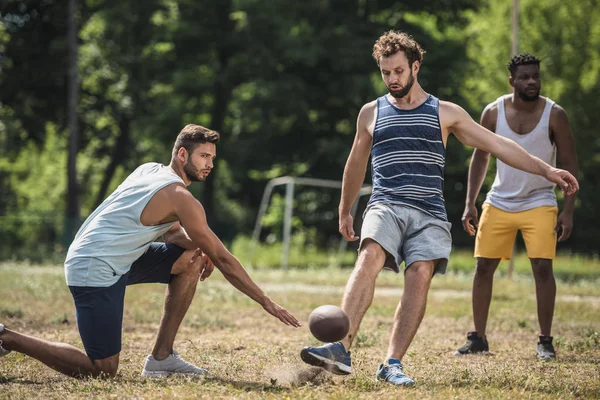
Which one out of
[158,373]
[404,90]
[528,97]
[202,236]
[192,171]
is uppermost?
[528,97]

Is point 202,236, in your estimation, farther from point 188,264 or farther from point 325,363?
point 325,363

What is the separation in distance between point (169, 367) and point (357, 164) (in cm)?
194

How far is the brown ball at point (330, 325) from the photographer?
18.4 ft

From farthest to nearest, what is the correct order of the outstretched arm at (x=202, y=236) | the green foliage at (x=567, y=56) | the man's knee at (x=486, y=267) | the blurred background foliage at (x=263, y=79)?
the green foliage at (x=567, y=56) < the blurred background foliage at (x=263, y=79) < the man's knee at (x=486, y=267) < the outstretched arm at (x=202, y=236)

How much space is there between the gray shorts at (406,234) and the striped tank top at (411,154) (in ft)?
0.21

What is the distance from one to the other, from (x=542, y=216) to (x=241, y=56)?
81.4ft

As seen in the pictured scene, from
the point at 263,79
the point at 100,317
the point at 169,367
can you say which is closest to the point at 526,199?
the point at 169,367

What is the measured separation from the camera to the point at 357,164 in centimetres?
641

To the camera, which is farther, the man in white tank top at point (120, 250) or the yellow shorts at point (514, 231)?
the yellow shorts at point (514, 231)

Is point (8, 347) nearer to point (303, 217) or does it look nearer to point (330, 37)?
point (330, 37)

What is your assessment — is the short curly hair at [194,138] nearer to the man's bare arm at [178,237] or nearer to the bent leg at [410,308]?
the man's bare arm at [178,237]

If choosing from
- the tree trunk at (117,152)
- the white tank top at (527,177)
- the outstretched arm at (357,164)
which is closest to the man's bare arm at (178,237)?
the outstretched arm at (357,164)

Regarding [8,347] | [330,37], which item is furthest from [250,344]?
[330,37]

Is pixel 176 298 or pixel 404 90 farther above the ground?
pixel 404 90
